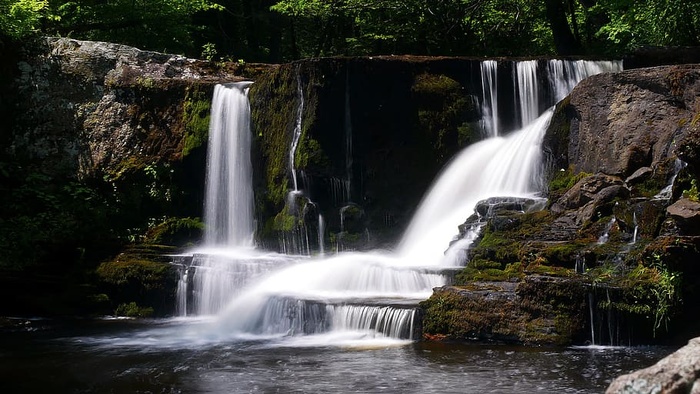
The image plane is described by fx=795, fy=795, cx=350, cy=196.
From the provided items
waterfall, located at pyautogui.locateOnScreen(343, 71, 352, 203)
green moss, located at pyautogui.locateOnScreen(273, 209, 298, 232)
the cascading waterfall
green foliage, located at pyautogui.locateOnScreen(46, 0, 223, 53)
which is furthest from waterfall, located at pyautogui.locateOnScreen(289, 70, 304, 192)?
green foliage, located at pyautogui.locateOnScreen(46, 0, 223, 53)

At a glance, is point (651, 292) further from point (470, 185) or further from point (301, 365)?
point (470, 185)

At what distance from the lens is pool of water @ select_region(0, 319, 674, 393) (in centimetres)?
800

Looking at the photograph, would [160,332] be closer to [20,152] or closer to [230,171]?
[230,171]

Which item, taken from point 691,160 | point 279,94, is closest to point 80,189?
point 279,94

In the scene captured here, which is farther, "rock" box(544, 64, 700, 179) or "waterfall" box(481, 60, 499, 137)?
"waterfall" box(481, 60, 499, 137)

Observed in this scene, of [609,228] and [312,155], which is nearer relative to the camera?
[609,228]

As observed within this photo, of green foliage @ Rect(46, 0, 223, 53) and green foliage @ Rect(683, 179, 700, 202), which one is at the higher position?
green foliage @ Rect(46, 0, 223, 53)

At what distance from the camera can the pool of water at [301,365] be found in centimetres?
800

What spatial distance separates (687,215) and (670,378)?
6173 millimetres

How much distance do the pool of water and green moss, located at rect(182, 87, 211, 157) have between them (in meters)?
6.67

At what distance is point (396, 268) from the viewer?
1239 centimetres

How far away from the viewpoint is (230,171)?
1706 centimetres

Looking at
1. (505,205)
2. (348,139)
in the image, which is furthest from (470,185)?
(348,139)

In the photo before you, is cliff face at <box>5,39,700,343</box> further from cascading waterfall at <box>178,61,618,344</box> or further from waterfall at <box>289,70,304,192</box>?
cascading waterfall at <box>178,61,618,344</box>
